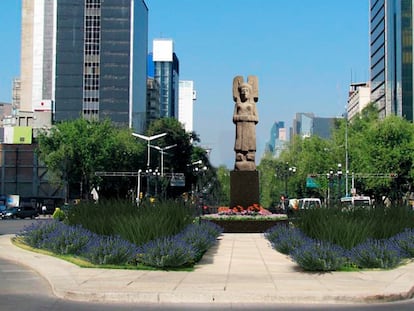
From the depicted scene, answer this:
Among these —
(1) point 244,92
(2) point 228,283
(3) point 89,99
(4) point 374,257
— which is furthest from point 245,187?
(3) point 89,99

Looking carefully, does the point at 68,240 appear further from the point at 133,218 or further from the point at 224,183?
the point at 224,183

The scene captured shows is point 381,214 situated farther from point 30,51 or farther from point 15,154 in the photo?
point 30,51

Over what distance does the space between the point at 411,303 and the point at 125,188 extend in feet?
268

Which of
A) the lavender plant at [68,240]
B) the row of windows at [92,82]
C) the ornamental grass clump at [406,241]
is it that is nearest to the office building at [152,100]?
the row of windows at [92,82]

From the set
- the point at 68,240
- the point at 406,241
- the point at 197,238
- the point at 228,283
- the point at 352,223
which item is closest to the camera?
the point at 228,283

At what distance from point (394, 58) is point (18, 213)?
236 feet

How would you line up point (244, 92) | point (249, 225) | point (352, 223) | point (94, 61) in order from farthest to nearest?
point (94, 61)
point (244, 92)
point (249, 225)
point (352, 223)

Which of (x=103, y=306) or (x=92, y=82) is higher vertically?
(x=92, y=82)

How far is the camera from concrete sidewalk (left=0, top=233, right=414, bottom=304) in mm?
13289

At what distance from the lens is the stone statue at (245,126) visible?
110ft

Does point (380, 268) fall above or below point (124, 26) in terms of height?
below

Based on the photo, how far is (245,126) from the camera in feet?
110

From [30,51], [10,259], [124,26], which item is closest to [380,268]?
[10,259]

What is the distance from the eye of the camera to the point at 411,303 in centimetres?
1335
